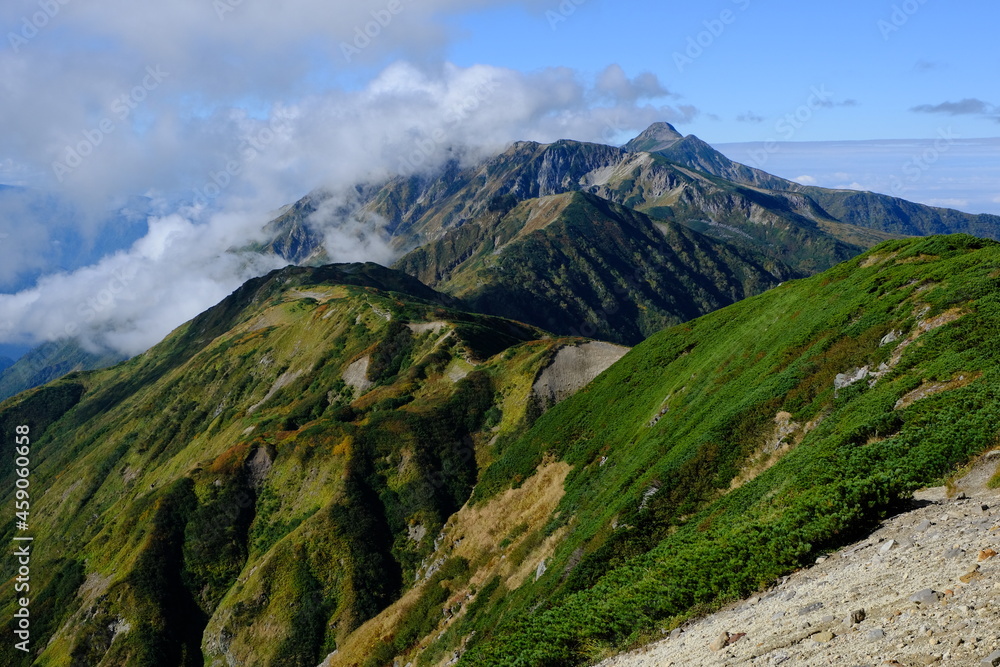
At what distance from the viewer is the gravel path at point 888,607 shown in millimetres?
10922

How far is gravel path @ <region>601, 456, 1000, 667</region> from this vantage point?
35.8 ft

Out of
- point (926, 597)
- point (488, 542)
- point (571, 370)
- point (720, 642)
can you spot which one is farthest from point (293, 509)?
point (926, 597)

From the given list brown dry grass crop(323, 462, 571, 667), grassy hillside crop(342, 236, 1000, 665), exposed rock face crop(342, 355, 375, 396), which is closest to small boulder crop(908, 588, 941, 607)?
grassy hillside crop(342, 236, 1000, 665)

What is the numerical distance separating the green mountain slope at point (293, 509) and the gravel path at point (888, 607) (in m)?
53.9

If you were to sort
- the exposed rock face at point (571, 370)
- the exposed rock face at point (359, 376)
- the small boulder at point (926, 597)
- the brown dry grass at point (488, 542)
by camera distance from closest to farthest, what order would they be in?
the small boulder at point (926, 597) → the brown dry grass at point (488, 542) → the exposed rock face at point (571, 370) → the exposed rock face at point (359, 376)

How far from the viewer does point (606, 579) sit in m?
22.8

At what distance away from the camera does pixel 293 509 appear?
256ft

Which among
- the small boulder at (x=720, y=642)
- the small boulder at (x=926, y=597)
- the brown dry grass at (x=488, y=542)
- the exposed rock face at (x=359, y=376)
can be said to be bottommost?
the brown dry grass at (x=488, y=542)

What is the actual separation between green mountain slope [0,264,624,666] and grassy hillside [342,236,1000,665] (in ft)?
39.7

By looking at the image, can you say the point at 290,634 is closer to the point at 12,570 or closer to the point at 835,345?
the point at 835,345

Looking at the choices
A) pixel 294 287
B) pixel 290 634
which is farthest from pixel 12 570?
pixel 294 287

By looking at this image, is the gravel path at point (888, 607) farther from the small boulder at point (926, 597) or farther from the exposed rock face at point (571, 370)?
the exposed rock face at point (571, 370)

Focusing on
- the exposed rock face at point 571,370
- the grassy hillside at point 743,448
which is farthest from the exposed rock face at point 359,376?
the grassy hillside at point 743,448

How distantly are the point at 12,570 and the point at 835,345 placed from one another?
145 m
